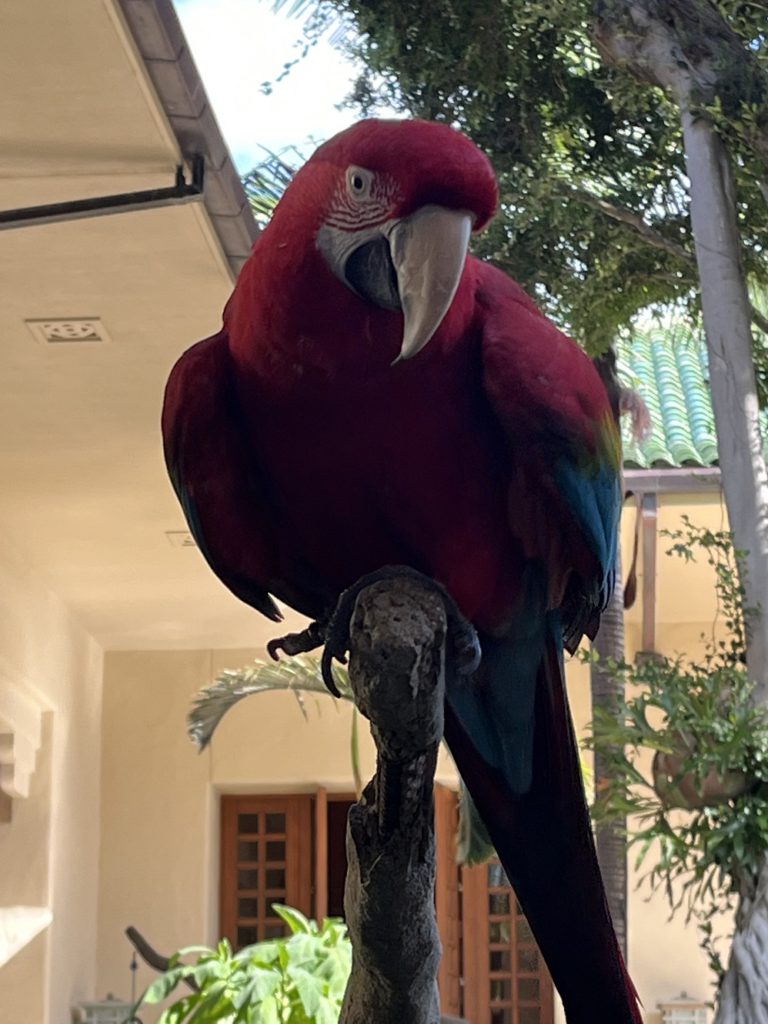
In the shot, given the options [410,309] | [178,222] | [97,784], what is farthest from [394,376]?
[97,784]

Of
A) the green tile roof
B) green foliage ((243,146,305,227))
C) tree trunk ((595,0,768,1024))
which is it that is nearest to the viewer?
tree trunk ((595,0,768,1024))

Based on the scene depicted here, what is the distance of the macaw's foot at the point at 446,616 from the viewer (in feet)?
2.54

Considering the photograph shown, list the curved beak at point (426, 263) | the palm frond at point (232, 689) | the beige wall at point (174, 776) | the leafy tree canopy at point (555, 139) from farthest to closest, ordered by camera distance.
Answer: the beige wall at point (174, 776) → the palm frond at point (232, 689) → the leafy tree canopy at point (555, 139) → the curved beak at point (426, 263)

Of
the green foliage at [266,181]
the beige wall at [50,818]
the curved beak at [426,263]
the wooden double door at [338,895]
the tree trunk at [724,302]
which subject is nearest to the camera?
the curved beak at [426,263]

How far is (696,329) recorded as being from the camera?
9.73 ft

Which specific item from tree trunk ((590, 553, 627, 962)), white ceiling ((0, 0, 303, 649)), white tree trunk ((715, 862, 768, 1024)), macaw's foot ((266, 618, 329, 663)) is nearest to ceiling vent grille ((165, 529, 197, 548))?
white ceiling ((0, 0, 303, 649))

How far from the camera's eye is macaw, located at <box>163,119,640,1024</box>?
0.78 metres

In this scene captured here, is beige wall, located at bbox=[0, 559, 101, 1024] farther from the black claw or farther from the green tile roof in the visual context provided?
A: the black claw

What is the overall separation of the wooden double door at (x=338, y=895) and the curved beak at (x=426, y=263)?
4060 mm

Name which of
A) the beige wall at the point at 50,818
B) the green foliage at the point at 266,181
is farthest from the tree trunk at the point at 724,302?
the beige wall at the point at 50,818

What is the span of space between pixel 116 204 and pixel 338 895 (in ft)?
12.8

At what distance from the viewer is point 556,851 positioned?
0.81m

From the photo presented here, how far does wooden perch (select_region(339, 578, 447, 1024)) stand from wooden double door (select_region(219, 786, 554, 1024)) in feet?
12.7

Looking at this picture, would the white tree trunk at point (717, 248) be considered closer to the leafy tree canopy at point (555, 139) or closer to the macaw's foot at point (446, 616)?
the leafy tree canopy at point (555, 139)
